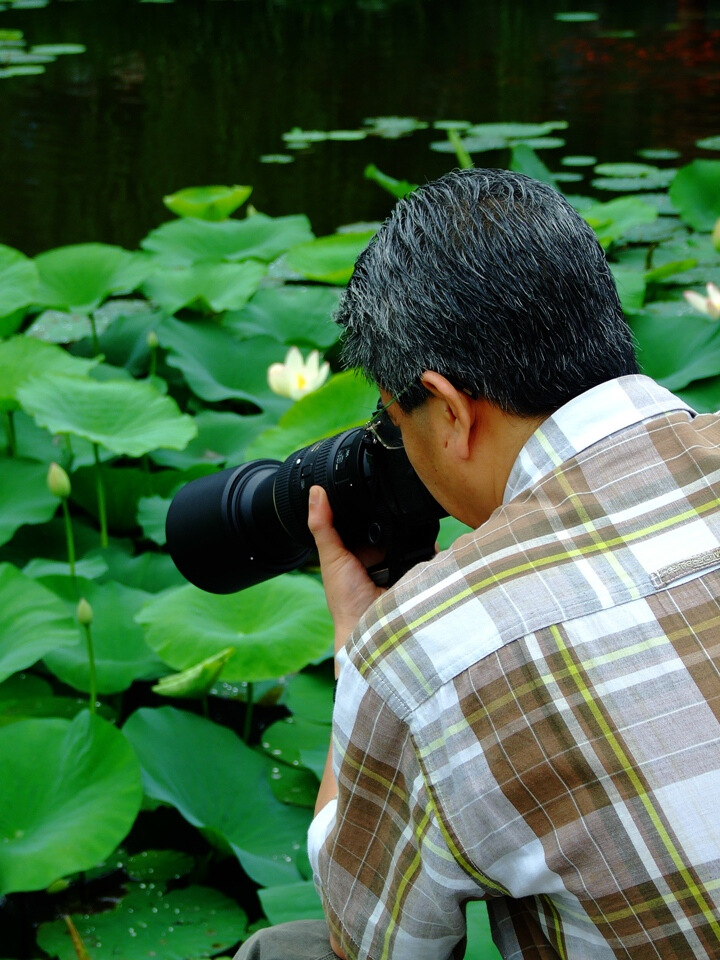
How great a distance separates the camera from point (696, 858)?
530 mm

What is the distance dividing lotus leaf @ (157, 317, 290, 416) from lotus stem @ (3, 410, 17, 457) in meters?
0.29

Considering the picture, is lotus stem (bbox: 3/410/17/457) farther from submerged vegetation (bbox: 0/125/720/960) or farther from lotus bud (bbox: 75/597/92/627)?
lotus bud (bbox: 75/597/92/627)

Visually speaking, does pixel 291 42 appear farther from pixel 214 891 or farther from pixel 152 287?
pixel 214 891

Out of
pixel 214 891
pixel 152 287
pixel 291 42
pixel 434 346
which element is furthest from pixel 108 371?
pixel 291 42

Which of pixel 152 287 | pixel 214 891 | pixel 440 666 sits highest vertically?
pixel 440 666

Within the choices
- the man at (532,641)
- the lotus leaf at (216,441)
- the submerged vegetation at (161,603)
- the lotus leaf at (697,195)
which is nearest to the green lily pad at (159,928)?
the submerged vegetation at (161,603)

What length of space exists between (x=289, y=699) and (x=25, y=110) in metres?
3.73

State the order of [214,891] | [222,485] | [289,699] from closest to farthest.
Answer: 1. [222,485]
2. [214,891]
3. [289,699]

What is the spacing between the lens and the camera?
2.74 feet

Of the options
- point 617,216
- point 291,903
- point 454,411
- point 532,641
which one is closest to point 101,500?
point 291,903

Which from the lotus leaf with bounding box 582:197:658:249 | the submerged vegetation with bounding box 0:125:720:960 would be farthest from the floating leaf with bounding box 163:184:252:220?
the lotus leaf with bounding box 582:197:658:249

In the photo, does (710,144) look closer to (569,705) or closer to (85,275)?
(85,275)

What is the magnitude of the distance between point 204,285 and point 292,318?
0.18 metres

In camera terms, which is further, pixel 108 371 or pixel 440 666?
pixel 108 371
